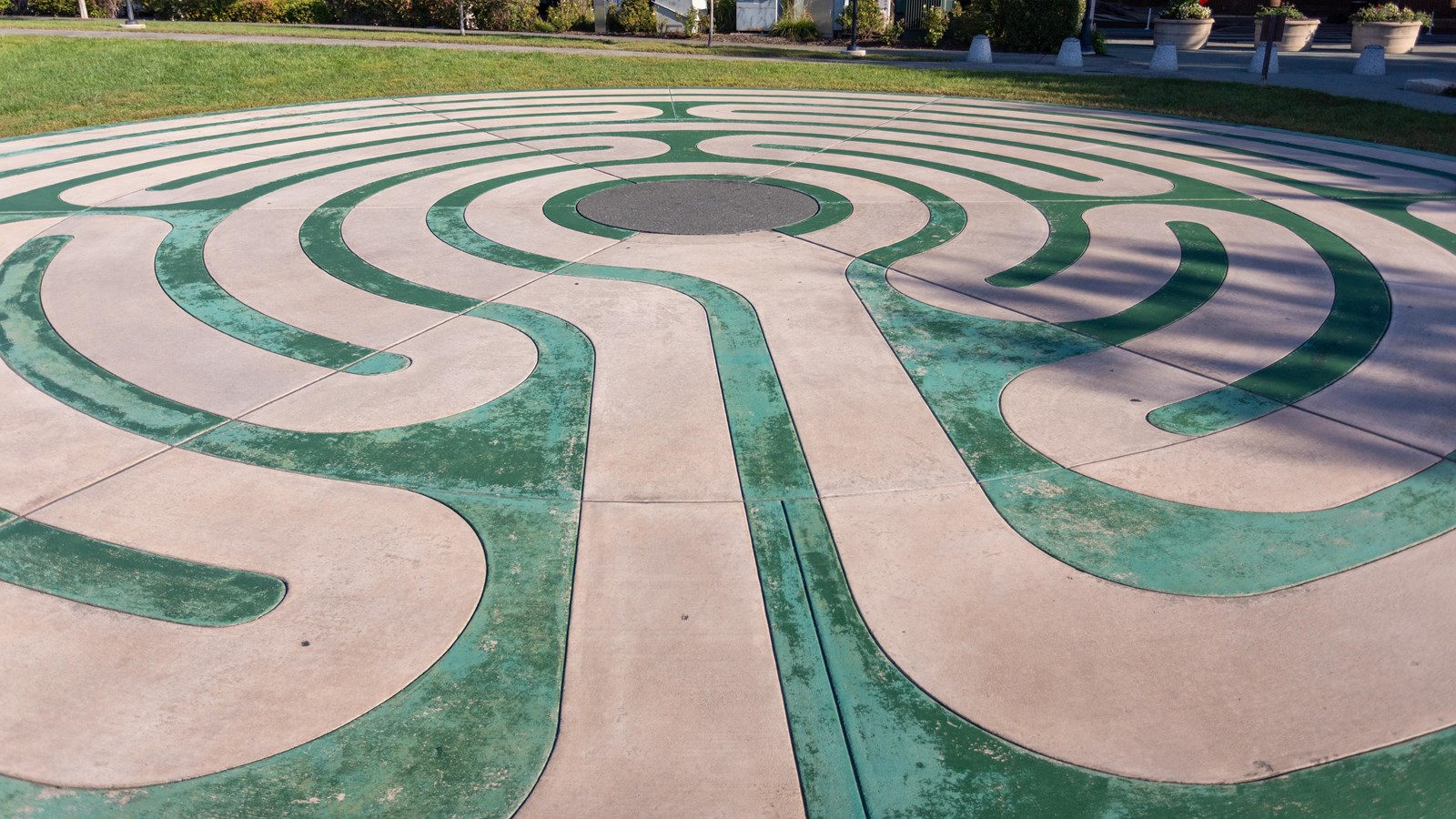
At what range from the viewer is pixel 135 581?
4109 mm

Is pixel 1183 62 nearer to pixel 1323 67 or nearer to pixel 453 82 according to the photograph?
pixel 1323 67

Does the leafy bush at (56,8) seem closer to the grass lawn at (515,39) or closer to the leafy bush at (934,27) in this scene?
the grass lawn at (515,39)

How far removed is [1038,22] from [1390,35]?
897 cm

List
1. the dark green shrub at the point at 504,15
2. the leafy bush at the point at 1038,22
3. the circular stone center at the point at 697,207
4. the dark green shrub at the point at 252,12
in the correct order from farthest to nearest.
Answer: the dark green shrub at the point at 252,12
the dark green shrub at the point at 504,15
the leafy bush at the point at 1038,22
the circular stone center at the point at 697,207

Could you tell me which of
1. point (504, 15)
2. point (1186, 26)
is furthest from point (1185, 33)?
point (504, 15)

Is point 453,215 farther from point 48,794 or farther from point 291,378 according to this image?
point 48,794

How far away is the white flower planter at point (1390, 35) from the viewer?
26875 mm

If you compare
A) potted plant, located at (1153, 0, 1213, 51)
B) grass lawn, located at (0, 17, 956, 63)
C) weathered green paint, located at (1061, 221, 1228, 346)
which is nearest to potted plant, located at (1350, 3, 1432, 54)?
potted plant, located at (1153, 0, 1213, 51)

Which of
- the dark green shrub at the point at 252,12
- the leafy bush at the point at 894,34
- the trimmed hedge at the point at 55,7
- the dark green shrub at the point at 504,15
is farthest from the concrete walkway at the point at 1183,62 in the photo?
the trimmed hedge at the point at 55,7

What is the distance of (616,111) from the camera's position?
1545 cm

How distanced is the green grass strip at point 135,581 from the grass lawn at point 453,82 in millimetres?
12256

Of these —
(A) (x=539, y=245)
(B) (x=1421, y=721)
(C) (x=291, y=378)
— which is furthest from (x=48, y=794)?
(A) (x=539, y=245)

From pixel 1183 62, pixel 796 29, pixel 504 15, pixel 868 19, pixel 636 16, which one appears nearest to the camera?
pixel 1183 62

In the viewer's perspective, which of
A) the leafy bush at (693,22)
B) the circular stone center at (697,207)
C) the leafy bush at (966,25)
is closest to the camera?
the circular stone center at (697,207)
